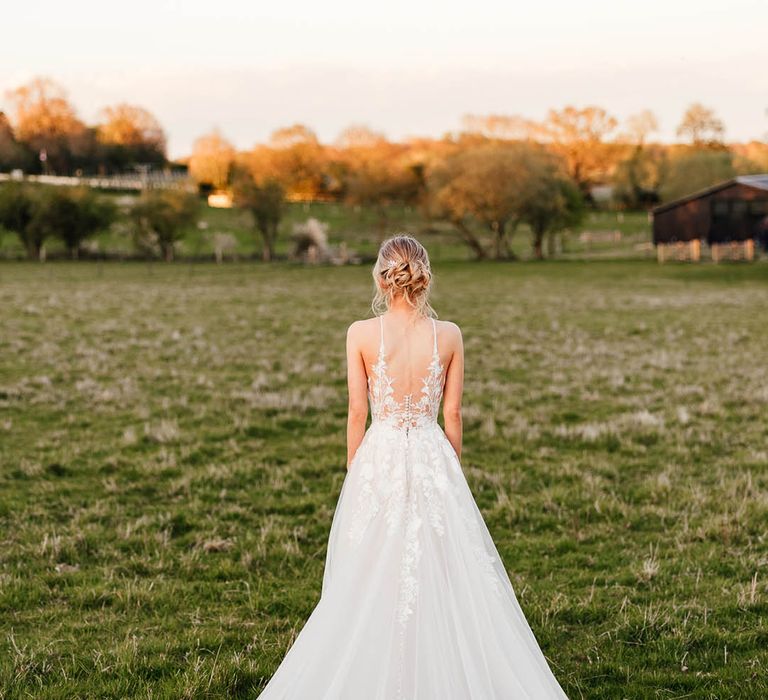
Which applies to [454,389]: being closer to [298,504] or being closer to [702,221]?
[298,504]

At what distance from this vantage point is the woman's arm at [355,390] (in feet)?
15.5

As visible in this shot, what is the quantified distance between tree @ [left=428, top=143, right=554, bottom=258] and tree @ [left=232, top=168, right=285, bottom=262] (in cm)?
1401

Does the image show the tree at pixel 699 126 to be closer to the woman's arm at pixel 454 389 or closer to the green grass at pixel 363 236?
the green grass at pixel 363 236

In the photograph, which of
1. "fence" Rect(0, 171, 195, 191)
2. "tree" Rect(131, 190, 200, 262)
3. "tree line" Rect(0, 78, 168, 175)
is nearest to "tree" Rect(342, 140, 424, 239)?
"tree" Rect(131, 190, 200, 262)

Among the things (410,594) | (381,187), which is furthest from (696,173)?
(410,594)

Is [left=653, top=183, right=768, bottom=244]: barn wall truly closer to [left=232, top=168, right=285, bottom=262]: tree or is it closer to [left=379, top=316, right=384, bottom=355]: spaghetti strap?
[left=232, top=168, right=285, bottom=262]: tree

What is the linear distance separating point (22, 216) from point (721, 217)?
2456 inches

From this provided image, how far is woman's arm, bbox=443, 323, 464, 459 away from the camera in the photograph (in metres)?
4.79

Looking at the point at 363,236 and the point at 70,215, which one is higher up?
the point at 70,215

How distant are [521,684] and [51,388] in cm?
1344

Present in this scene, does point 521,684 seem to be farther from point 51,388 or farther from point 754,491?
point 51,388

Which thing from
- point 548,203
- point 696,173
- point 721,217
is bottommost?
point 721,217

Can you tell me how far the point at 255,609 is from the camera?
6.31 metres

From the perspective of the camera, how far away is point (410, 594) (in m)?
4.30
